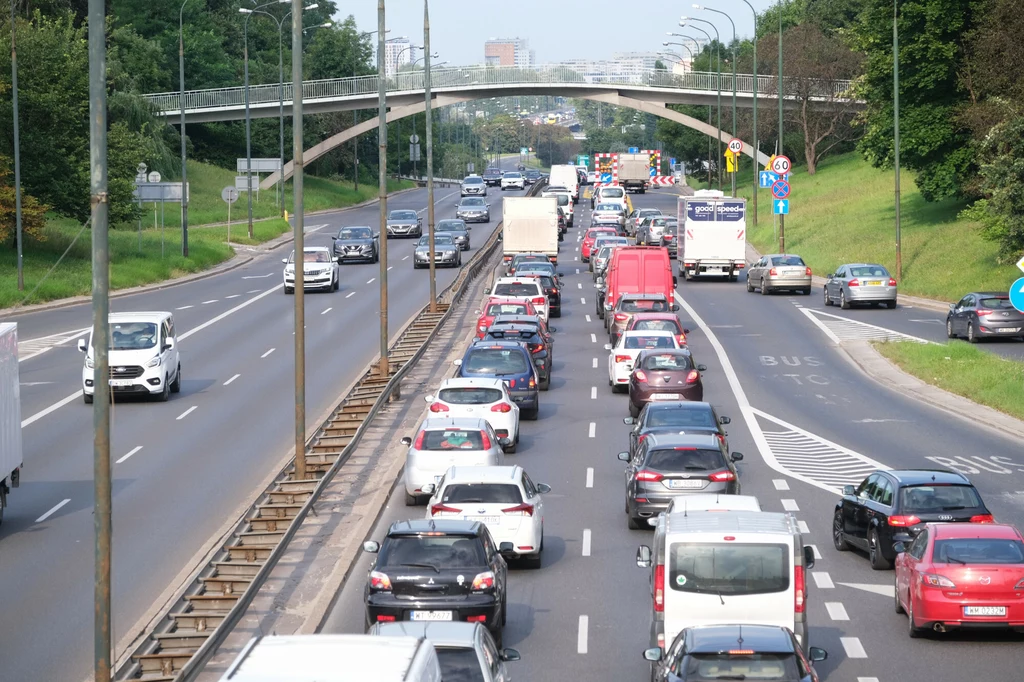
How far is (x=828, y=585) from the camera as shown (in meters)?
19.6

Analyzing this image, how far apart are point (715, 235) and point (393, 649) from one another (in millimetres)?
51996

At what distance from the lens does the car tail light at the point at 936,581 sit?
16328 mm

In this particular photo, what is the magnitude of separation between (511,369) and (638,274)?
47.8ft

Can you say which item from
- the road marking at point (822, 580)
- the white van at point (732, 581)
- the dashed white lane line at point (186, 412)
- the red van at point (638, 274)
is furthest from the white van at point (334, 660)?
the red van at point (638, 274)

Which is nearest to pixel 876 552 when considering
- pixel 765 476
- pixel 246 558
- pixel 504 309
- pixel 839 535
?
pixel 839 535

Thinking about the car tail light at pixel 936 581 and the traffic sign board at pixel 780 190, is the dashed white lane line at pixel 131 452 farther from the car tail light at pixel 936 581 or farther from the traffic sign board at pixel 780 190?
the traffic sign board at pixel 780 190

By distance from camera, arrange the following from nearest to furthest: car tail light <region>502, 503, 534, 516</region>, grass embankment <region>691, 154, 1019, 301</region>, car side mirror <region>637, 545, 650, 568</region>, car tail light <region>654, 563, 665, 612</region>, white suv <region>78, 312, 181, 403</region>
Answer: car tail light <region>654, 563, 665, 612</region> < car side mirror <region>637, 545, 650, 568</region> < car tail light <region>502, 503, 534, 516</region> < white suv <region>78, 312, 181, 403</region> < grass embankment <region>691, 154, 1019, 301</region>

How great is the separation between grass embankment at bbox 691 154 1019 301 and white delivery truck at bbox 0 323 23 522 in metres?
35.7

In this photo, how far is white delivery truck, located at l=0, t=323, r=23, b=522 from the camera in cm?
2267

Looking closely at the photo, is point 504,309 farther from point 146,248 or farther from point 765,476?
point 146,248

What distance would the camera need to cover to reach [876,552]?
66.4ft

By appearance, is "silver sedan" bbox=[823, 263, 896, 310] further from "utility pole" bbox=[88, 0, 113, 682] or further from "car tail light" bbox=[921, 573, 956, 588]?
"utility pole" bbox=[88, 0, 113, 682]

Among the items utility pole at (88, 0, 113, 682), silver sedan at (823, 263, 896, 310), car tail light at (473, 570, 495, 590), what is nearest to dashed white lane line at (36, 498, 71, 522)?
car tail light at (473, 570, 495, 590)

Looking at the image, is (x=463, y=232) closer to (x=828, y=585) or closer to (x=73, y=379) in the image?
(x=73, y=379)
